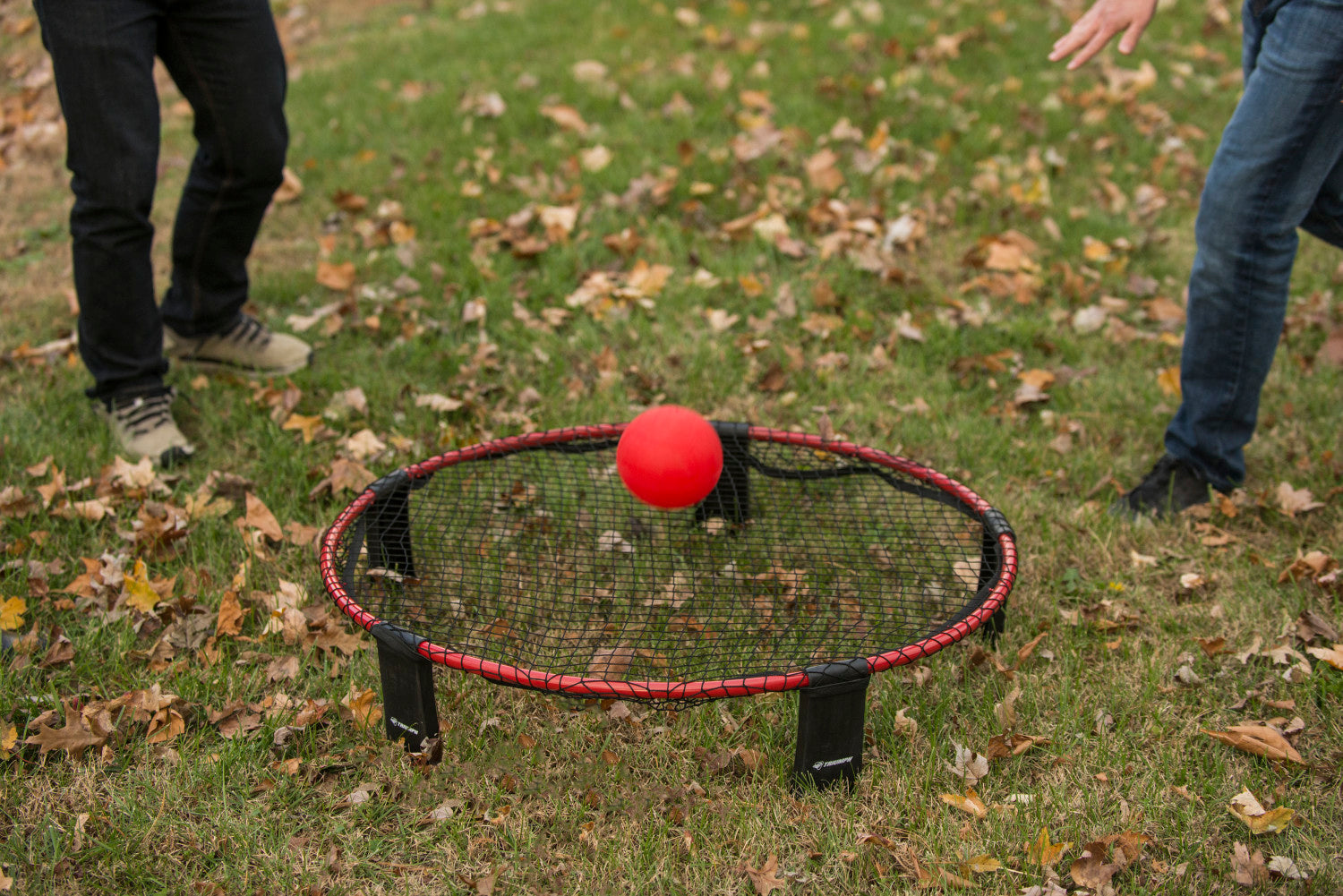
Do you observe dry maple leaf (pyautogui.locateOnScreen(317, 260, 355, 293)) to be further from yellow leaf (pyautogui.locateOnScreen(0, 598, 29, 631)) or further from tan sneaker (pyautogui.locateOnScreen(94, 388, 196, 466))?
yellow leaf (pyautogui.locateOnScreen(0, 598, 29, 631))

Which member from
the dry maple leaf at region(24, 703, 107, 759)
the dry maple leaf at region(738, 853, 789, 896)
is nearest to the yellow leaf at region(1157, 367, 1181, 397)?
the dry maple leaf at region(738, 853, 789, 896)

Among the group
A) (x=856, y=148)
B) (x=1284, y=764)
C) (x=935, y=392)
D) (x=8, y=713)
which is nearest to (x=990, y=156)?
(x=856, y=148)

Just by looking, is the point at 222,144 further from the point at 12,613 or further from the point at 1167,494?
the point at 1167,494

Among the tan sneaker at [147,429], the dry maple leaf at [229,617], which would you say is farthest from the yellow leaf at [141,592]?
the tan sneaker at [147,429]

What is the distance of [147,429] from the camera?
11.9 ft

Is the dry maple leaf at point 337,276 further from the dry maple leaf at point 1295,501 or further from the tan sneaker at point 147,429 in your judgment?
the dry maple leaf at point 1295,501

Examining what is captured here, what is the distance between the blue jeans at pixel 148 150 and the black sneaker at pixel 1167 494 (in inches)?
122

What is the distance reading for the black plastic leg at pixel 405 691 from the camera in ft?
7.79

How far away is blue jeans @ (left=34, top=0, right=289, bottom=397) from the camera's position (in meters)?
3.11

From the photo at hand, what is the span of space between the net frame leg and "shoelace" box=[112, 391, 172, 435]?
8.18 feet

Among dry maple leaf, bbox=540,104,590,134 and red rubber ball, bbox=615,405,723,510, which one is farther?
dry maple leaf, bbox=540,104,590,134

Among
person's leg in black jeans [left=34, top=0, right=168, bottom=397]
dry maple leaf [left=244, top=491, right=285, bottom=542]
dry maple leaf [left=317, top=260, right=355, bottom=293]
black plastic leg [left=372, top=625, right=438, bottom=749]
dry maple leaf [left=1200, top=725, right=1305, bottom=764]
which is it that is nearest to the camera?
black plastic leg [left=372, top=625, right=438, bottom=749]

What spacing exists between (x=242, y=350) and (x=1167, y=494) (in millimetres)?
3355

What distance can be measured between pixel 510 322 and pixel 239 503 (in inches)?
54.7
